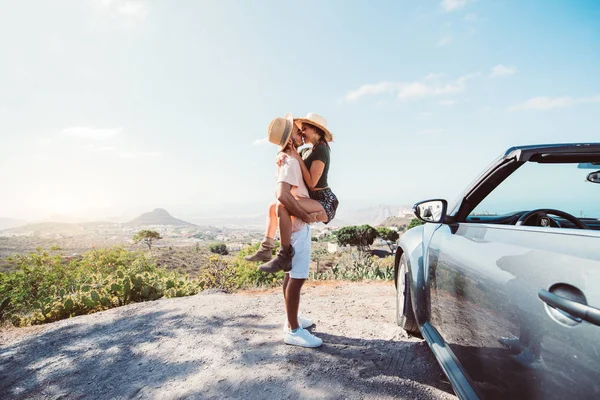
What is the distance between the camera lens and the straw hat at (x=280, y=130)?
322 centimetres

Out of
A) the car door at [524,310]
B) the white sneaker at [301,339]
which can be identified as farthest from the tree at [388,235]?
the car door at [524,310]

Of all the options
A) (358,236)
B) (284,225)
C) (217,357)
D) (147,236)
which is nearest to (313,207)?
(284,225)

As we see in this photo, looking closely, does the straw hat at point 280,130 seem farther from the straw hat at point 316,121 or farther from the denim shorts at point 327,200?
the denim shorts at point 327,200

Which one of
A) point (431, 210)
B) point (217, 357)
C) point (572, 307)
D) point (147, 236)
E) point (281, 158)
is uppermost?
point (281, 158)

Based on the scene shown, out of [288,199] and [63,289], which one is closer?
[288,199]

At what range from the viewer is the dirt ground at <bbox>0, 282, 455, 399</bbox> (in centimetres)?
282

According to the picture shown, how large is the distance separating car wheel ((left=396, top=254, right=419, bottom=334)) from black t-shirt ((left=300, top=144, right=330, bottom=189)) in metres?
1.10

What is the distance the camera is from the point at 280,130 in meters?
3.22

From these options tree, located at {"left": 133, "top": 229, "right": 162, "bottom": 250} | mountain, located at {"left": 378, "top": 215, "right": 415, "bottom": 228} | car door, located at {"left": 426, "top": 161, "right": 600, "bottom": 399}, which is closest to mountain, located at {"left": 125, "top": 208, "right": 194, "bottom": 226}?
tree, located at {"left": 133, "top": 229, "right": 162, "bottom": 250}

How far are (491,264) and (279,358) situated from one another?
7.17 ft

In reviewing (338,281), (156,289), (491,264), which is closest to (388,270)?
(338,281)

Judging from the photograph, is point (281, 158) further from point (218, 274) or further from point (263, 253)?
point (218, 274)

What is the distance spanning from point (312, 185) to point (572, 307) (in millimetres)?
2337

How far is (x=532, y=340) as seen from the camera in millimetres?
1356
